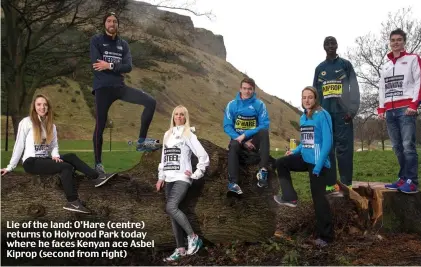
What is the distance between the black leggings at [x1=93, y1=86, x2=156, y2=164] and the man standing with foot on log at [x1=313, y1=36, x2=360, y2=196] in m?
2.45

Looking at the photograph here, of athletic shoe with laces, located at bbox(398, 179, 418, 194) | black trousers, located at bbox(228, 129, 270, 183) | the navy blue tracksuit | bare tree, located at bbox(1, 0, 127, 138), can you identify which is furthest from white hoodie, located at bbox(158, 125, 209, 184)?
bare tree, located at bbox(1, 0, 127, 138)

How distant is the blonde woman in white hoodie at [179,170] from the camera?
189 inches

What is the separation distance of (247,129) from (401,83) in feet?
7.39

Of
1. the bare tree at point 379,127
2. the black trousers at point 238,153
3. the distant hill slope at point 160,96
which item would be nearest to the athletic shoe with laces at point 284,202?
the black trousers at point 238,153

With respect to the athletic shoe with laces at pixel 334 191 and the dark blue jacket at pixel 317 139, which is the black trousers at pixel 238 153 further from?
the athletic shoe with laces at pixel 334 191

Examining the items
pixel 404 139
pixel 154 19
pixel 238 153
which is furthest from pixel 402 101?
pixel 154 19

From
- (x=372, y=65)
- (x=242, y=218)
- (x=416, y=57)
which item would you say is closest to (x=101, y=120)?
(x=242, y=218)

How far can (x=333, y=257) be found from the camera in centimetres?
518

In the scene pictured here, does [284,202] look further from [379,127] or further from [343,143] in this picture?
[379,127]

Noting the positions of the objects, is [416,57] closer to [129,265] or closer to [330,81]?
[330,81]

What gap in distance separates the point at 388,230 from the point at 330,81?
7.73 feet

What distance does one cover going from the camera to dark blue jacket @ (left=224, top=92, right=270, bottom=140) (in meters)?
5.32

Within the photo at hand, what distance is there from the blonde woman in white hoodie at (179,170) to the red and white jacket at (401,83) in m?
2.85

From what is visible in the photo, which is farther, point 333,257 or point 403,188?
point 403,188
